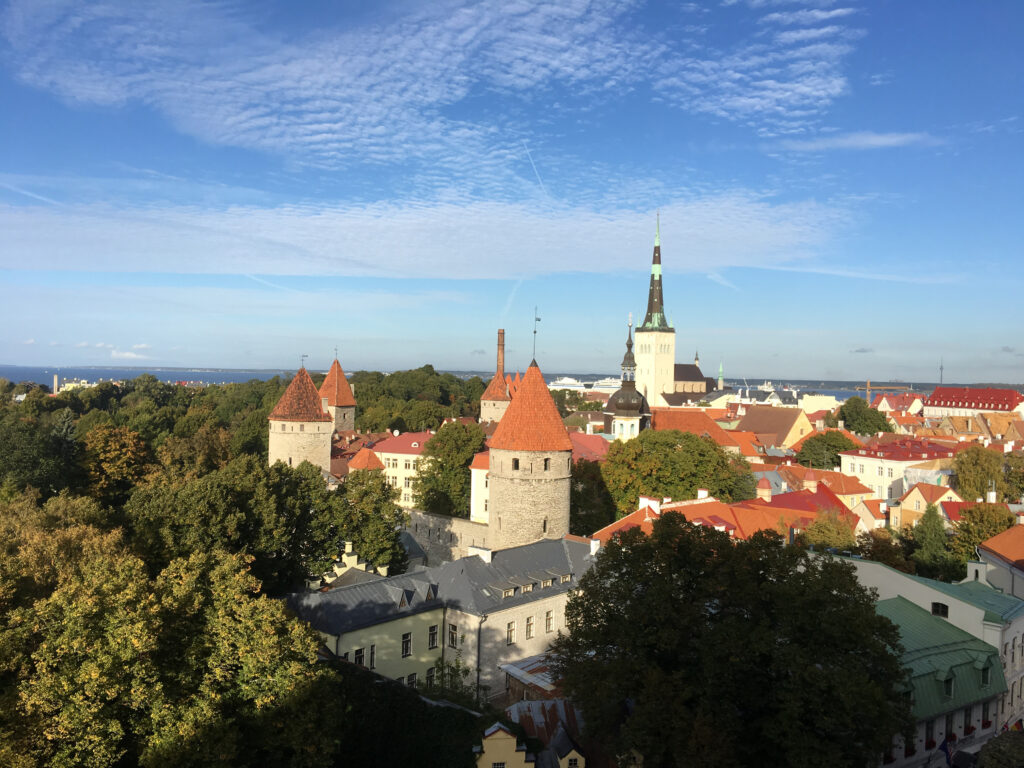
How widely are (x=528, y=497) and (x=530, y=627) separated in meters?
6.09

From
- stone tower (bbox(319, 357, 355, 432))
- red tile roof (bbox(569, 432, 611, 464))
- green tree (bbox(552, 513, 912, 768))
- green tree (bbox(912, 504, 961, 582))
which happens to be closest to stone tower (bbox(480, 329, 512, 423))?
red tile roof (bbox(569, 432, 611, 464))

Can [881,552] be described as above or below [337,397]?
below

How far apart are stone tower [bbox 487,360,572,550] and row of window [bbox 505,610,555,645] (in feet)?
14.9

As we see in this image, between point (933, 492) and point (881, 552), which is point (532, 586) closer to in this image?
point (881, 552)

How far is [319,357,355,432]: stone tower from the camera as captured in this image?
197 ft

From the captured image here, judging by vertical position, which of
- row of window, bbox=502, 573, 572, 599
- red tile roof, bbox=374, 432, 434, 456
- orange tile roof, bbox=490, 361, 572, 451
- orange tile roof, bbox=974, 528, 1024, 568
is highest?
orange tile roof, bbox=490, 361, 572, 451

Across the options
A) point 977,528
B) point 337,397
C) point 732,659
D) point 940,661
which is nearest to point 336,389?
point 337,397

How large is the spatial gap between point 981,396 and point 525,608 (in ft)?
375

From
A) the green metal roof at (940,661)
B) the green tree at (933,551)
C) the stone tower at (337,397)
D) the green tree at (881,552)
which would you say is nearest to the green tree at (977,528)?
the green tree at (933,551)

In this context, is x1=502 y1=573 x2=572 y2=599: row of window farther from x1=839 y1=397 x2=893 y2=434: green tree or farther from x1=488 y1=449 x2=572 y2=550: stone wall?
x1=839 y1=397 x2=893 y2=434: green tree

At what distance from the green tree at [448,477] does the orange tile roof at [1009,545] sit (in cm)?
2388

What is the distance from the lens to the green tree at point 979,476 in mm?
41312

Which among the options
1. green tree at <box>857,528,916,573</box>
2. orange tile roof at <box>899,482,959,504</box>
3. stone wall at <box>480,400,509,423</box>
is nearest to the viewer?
green tree at <box>857,528,916,573</box>

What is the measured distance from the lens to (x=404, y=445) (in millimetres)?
54375
